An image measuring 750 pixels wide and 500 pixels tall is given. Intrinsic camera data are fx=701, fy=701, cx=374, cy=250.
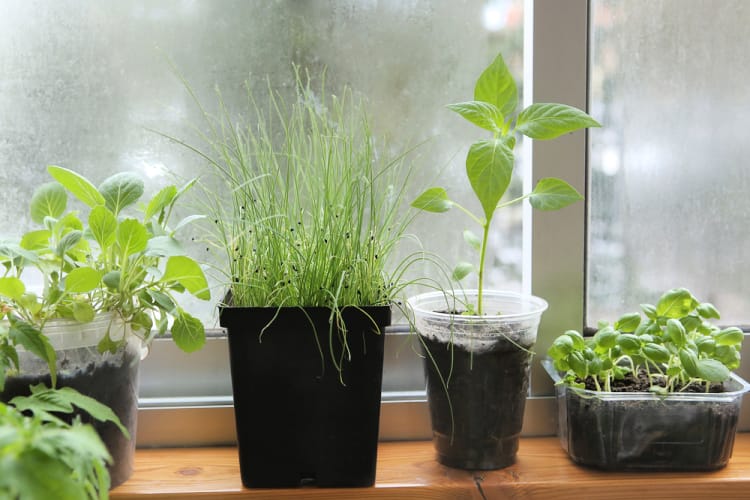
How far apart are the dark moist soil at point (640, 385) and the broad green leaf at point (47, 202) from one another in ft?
2.44

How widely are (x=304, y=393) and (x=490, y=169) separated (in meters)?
0.36

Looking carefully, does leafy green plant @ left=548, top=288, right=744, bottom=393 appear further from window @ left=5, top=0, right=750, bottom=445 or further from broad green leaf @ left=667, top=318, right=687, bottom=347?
window @ left=5, top=0, right=750, bottom=445

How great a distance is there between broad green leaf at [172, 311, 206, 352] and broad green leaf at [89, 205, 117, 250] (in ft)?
0.43

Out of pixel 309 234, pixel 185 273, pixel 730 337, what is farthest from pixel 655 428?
pixel 185 273

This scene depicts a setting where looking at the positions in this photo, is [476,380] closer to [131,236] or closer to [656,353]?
[656,353]

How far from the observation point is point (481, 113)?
897mm

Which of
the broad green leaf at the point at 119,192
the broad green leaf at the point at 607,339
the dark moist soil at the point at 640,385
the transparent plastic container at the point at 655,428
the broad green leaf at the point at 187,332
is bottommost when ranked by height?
the transparent plastic container at the point at 655,428

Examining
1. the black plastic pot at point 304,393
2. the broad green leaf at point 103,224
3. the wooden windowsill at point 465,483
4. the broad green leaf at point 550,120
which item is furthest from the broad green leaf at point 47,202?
the broad green leaf at point 550,120

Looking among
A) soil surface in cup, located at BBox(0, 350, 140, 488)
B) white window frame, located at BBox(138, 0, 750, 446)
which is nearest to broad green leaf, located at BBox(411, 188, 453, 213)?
white window frame, located at BBox(138, 0, 750, 446)

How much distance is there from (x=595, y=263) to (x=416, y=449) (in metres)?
0.42

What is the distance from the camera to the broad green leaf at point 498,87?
0.91 m

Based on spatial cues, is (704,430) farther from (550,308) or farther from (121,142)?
(121,142)

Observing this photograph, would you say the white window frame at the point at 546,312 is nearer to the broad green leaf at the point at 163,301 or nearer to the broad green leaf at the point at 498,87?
the broad green leaf at the point at 498,87

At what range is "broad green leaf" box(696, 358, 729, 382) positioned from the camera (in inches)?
35.5
